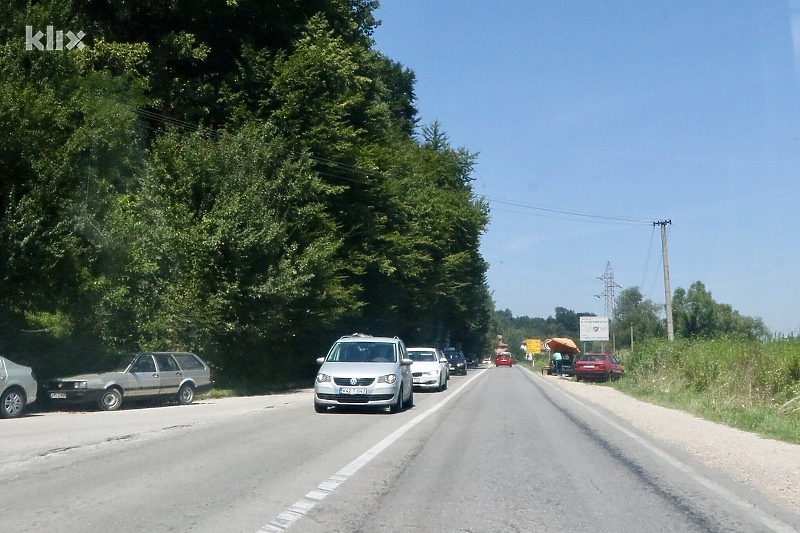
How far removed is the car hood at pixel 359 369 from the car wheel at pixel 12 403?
255 inches

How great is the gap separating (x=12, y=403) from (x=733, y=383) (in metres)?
21.0

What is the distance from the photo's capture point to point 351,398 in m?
18.6

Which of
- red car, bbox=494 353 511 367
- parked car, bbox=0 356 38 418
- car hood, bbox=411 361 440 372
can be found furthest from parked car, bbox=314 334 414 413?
red car, bbox=494 353 511 367

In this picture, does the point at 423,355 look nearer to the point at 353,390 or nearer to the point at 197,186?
the point at 197,186

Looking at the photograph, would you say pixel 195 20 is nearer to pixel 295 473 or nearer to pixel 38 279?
pixel 38 279

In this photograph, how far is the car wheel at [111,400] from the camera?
68.1 ft

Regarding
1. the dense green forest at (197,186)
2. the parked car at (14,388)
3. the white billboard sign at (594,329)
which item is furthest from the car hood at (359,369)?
the white billboard sign at (594,329)

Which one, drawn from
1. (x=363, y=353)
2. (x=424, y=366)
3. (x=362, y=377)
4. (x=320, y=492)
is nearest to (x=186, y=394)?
(x=363, y=353)

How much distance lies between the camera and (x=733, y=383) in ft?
88.7

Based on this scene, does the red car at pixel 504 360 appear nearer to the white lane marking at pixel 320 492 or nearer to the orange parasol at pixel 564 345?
the orange parasol at pixel 564 345

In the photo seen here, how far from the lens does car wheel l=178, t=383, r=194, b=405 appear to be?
23531 millimetres

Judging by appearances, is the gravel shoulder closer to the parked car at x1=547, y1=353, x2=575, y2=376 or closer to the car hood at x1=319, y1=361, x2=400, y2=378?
the car hood at x1=319, y1=361, x2=400, y2=378

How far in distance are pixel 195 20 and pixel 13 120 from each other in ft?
57.4

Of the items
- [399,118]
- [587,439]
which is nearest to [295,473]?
[587,439]
